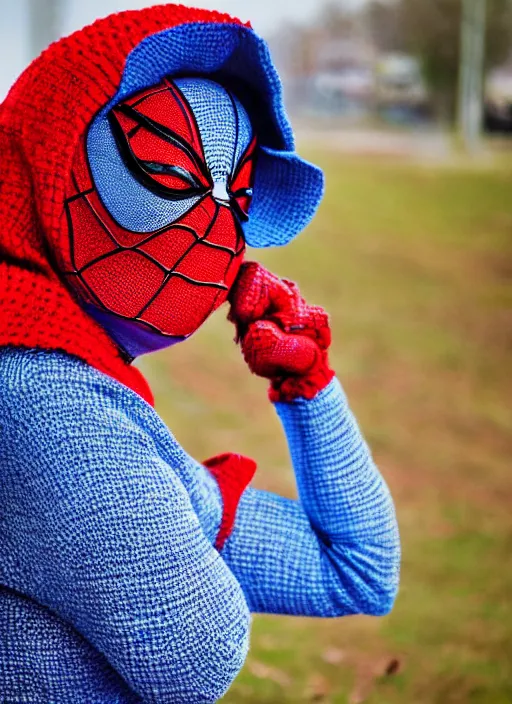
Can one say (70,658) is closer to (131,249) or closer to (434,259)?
(131,249)

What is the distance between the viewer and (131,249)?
58 cm

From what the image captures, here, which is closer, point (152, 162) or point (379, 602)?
point (152, 162)

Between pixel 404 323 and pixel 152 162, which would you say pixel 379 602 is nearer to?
pixel 152 162

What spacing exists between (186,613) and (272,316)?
0.25 m

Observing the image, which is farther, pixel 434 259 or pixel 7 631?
pixel 434 259

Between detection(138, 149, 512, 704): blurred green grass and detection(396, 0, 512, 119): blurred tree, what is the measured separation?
320 mm

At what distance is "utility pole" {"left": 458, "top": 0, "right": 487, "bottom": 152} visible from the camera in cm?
224

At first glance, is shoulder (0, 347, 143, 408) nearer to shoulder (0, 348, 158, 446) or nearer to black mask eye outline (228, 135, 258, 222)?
shoulder (0, 348, 158, 446)

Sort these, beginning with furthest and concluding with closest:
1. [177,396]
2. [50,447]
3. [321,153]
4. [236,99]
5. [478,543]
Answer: [321,153] < [177,396] < [478,543] < [236,99] < [50,447]

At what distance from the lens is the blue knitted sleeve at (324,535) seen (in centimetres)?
70

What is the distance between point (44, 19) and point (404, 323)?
1.16 m

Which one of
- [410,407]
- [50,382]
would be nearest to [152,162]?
[50,382]

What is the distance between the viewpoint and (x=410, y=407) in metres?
2.02

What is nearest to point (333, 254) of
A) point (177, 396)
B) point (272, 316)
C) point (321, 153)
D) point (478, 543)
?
point (321, 153)
